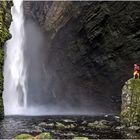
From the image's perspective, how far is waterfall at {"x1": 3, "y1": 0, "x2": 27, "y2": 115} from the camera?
247 feet

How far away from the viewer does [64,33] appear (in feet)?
227

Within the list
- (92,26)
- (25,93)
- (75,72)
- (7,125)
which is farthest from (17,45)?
(7,125)

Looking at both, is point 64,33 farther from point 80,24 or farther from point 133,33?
point 133,33

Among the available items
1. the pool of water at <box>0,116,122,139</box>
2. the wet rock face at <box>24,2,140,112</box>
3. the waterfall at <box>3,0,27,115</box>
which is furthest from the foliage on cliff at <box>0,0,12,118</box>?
the waterfall at <box>3,0,27,115</box>

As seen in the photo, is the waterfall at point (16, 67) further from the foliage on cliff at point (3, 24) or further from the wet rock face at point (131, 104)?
the wet rock face at point (131, 104)

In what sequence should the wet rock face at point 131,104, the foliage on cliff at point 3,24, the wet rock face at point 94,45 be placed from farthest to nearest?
the wet rock face at point 94,45
the foliage on cliff at point 3,24
the wet rock face at point 131,104

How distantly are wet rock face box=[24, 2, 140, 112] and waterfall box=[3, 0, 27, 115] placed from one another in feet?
25.6

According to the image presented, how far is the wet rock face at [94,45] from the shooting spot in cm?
6150

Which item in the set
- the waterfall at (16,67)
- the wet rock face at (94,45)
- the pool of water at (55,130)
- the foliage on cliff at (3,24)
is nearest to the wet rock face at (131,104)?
the pool of water at (55,130)

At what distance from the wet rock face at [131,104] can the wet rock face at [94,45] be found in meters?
→ 18.5

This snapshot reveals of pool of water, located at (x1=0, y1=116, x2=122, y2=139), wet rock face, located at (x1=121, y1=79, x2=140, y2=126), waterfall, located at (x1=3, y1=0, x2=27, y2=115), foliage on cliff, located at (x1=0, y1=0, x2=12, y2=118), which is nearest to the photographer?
pool of water, located at (x1=0, y1=116, x2=122, y2=139)

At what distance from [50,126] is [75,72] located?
1125 inches

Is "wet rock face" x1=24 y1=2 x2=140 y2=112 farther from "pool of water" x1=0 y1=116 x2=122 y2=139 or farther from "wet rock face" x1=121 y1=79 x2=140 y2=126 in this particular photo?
"pool of water" x1=0 y1=116 x2=122 y2=139

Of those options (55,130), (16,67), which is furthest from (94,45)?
(55,130)
